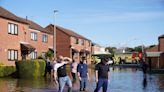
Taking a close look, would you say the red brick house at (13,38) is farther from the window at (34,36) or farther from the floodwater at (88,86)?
the floodwater at (88,86)

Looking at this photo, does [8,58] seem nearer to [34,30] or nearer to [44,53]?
[34,30]

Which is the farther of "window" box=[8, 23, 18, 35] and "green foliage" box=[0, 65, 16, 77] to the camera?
"window" box=[8, 23, 18, 35]

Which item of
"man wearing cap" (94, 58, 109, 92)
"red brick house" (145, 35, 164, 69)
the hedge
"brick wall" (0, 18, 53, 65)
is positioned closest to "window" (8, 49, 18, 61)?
"brick wall" (0, 18, 53, 65)

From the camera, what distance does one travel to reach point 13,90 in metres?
20.9

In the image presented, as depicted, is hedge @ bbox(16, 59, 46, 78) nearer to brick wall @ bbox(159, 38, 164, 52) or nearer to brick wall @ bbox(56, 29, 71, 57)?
brick wall @ bbox(159, 38, 164, 52)

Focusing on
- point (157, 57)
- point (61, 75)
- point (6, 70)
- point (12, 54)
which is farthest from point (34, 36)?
point (61, 75)

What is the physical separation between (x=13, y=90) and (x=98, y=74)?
7.34 metres

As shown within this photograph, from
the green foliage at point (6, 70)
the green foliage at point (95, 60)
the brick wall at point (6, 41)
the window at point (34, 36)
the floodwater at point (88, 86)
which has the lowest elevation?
the floodwater at point (88, 86)

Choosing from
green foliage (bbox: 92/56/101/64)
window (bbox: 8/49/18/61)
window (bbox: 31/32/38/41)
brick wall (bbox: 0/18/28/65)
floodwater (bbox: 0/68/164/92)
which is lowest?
floodwater (bbox: 0/68/164/92)

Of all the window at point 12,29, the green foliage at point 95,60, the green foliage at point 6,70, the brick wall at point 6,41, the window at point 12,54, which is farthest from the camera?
the green foliage at point 95,60

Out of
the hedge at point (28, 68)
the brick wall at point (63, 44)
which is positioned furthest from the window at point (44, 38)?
the hedge at point (28, 68)

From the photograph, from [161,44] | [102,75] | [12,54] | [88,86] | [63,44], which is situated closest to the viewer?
[102,75]

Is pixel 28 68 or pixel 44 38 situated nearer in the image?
pixel 28 68

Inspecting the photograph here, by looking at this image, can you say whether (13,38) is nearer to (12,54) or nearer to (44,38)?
(12,54)
